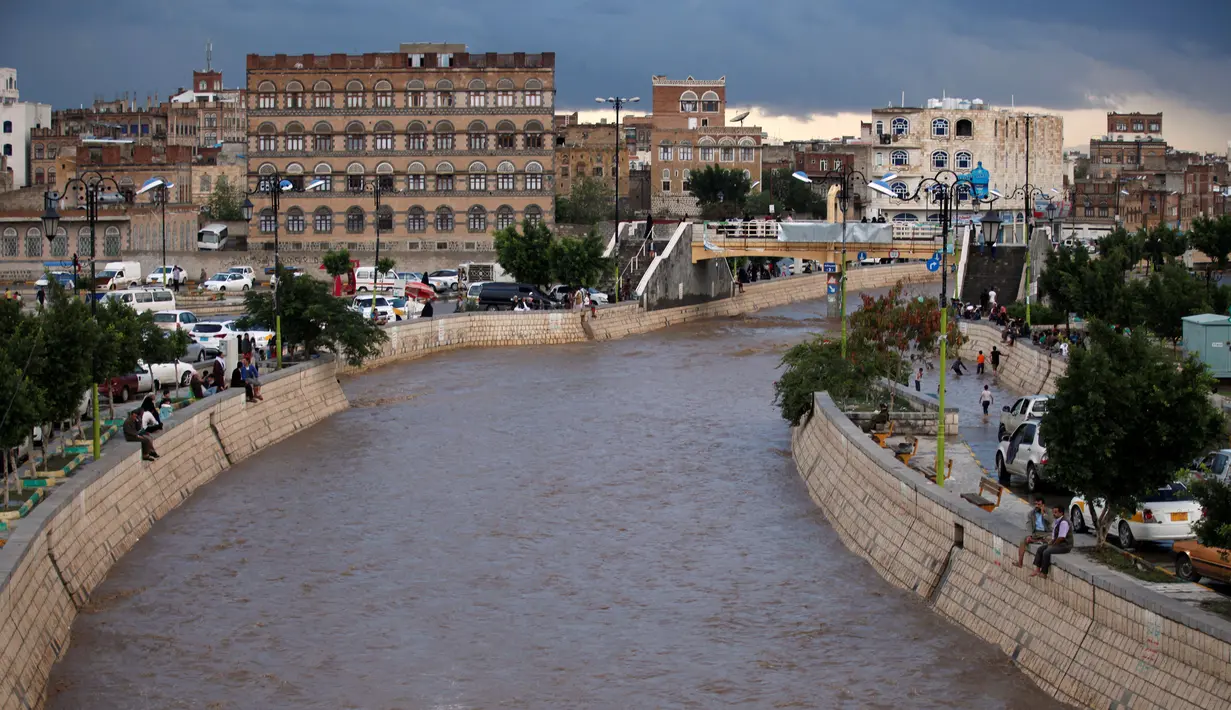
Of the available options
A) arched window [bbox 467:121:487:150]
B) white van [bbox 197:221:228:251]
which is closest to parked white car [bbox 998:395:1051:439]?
arched window [bbox 467:121:487:150]

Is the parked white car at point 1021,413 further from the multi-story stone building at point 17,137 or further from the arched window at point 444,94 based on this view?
the multi-story stone building at point 17,137

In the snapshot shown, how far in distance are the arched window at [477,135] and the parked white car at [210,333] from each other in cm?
4417

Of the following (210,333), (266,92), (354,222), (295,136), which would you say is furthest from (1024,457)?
(266,92)

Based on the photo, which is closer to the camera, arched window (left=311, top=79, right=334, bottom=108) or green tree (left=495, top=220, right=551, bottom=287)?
green tree (left=495, top=220, right=551, bottom=287)

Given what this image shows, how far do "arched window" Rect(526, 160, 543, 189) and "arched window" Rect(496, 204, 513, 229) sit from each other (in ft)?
5.66

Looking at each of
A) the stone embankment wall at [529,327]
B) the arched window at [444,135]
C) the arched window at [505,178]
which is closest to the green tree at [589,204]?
the arched window at [505,178]

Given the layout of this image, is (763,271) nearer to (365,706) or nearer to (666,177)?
(666,177)

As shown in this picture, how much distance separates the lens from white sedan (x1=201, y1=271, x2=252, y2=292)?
7619cm

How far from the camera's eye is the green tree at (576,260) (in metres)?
68.8

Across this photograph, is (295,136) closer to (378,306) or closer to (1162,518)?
(378,306)

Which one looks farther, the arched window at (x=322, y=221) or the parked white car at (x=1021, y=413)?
the arched window at (x=322, y=221)

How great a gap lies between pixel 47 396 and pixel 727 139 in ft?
327

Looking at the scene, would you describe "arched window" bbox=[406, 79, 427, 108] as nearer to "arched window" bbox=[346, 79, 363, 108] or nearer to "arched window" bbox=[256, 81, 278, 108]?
"arched window" bbox=[346, 79, 363, 108]

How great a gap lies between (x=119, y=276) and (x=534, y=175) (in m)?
25.3
